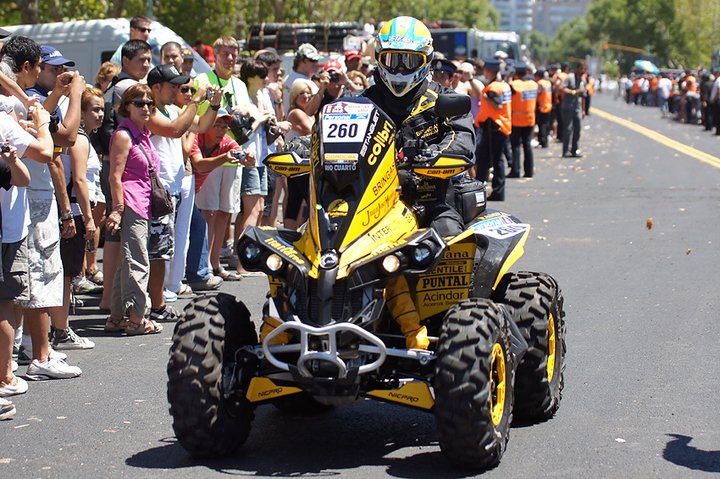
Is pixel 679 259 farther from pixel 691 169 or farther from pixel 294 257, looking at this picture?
pixel 691 169

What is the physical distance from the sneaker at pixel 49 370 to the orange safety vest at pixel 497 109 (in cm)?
1255

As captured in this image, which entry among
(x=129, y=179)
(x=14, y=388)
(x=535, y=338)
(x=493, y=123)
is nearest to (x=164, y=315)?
(x=129, y=179)

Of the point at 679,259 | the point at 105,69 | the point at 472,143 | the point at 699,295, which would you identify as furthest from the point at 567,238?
the point at 472,143

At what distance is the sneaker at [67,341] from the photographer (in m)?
9.66

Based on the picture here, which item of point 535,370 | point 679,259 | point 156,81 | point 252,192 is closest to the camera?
point 535,370

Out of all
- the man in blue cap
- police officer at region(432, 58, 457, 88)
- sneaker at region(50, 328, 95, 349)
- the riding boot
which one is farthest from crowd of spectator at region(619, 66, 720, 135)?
the riding boot

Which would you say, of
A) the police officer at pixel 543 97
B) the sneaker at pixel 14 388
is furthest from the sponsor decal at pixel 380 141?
the police officer at pixel 543 97

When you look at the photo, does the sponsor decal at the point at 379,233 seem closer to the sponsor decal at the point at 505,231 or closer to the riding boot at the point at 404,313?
the riding boot at the point at 404,313

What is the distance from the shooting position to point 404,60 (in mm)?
7543

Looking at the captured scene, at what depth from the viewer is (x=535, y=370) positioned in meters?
7.34

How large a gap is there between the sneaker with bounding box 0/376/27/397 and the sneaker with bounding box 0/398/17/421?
0.45 m

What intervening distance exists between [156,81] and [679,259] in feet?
21.5

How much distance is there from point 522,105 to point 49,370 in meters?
16.1

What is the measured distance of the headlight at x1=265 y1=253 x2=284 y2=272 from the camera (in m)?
6.49
